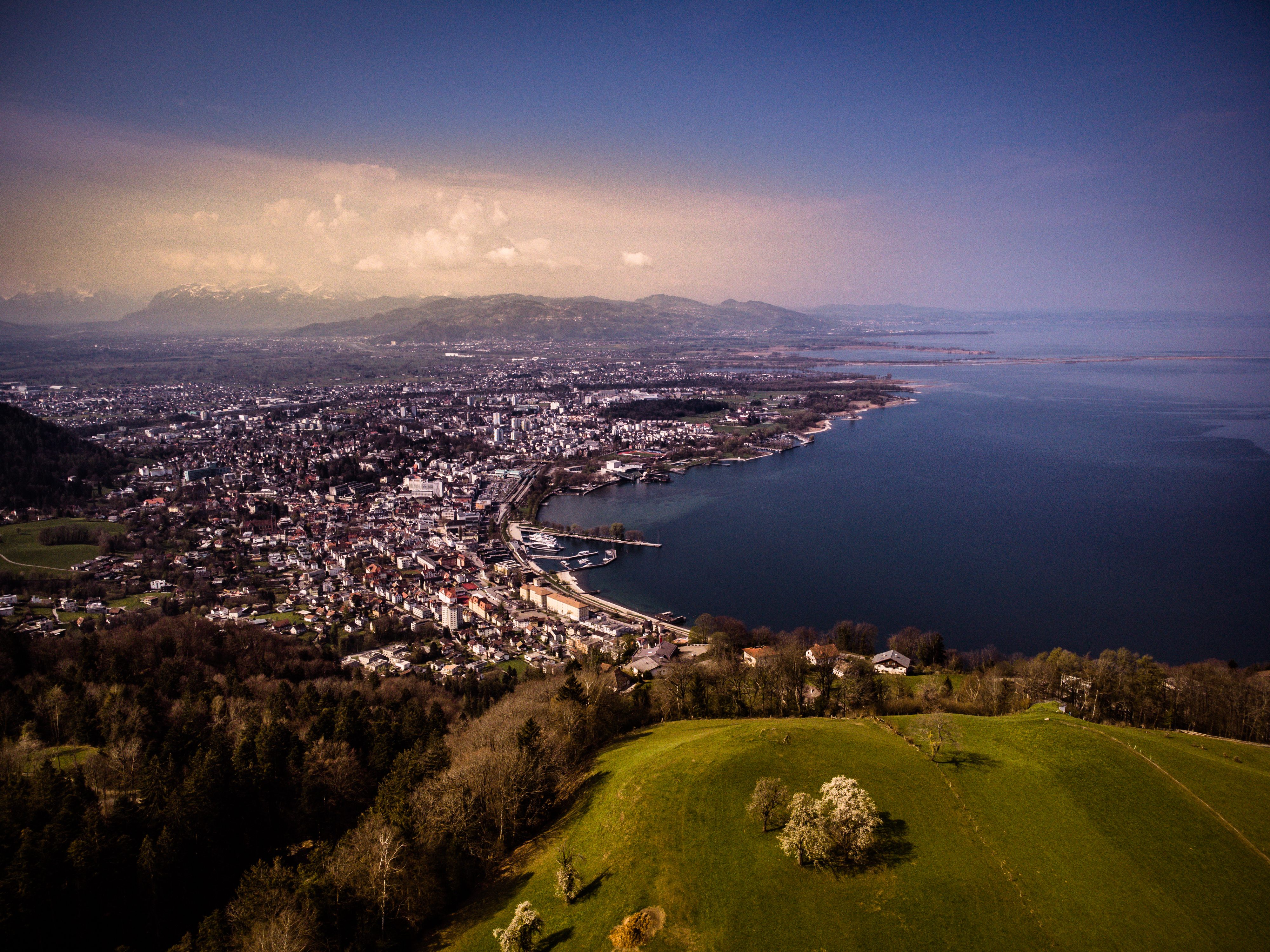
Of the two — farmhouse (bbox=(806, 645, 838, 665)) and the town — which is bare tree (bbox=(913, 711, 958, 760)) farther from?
the town

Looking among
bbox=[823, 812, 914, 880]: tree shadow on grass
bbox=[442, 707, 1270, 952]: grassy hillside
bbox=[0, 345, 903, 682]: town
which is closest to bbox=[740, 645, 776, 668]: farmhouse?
bbox=[0, 345, 903, 682]: town

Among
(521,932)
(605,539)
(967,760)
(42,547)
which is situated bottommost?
(605,539)

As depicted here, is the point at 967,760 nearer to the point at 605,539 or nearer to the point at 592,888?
the point at 592,888

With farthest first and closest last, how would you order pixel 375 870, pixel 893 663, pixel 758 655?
pixel 893 663, pixel 758 655, pixel 375 870

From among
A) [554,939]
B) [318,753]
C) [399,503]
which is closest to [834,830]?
[554,939]

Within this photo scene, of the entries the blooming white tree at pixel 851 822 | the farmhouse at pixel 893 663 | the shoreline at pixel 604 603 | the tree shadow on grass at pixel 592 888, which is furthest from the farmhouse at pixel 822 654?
the tree shadow on grass at pixel 592 888

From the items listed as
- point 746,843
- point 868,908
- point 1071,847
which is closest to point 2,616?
point 746,843

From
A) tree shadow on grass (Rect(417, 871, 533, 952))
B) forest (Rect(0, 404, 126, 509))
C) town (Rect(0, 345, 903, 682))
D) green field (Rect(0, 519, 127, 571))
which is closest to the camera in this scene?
tree shadow on grass (Rect(417, 871, 533, 952))
